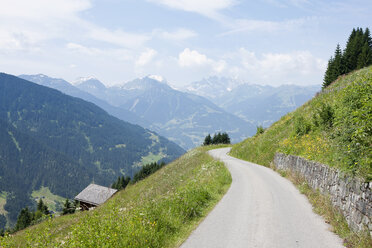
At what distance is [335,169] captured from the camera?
32.7ft

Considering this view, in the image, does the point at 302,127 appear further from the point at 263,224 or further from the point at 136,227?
the point at 136,227

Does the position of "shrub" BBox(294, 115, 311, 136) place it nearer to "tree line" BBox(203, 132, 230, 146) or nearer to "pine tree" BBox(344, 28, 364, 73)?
"pine tree" BBox(344, 28, 364, 73)

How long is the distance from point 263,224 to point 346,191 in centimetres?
292

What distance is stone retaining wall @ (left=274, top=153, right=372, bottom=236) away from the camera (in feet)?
23.4

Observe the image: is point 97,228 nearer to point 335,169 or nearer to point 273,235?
point 273,235

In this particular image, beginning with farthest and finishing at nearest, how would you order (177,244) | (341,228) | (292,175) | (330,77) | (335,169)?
1. (330,77)
2. (292,175)
3. (335,169)
4. (341,228)
5. (177,244)

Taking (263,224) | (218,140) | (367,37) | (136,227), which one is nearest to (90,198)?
(218,140)

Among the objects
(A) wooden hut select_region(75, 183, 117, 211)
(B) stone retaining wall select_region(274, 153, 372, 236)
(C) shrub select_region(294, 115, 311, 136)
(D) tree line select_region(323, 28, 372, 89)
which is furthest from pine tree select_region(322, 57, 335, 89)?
(A) wooden hut select_region(75, 183, 117, 211)

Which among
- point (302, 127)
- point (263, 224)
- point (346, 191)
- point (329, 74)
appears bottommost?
point (263, 224)

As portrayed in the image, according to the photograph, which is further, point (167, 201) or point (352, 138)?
point (167, 201)

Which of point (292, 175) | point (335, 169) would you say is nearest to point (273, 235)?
point (335, 169)

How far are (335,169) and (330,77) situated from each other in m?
56.9

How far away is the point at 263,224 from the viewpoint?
29.9 ft

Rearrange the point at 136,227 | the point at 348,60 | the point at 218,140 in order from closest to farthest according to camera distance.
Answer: the point at 136,227
the point at 348,60
the point at 218,140
